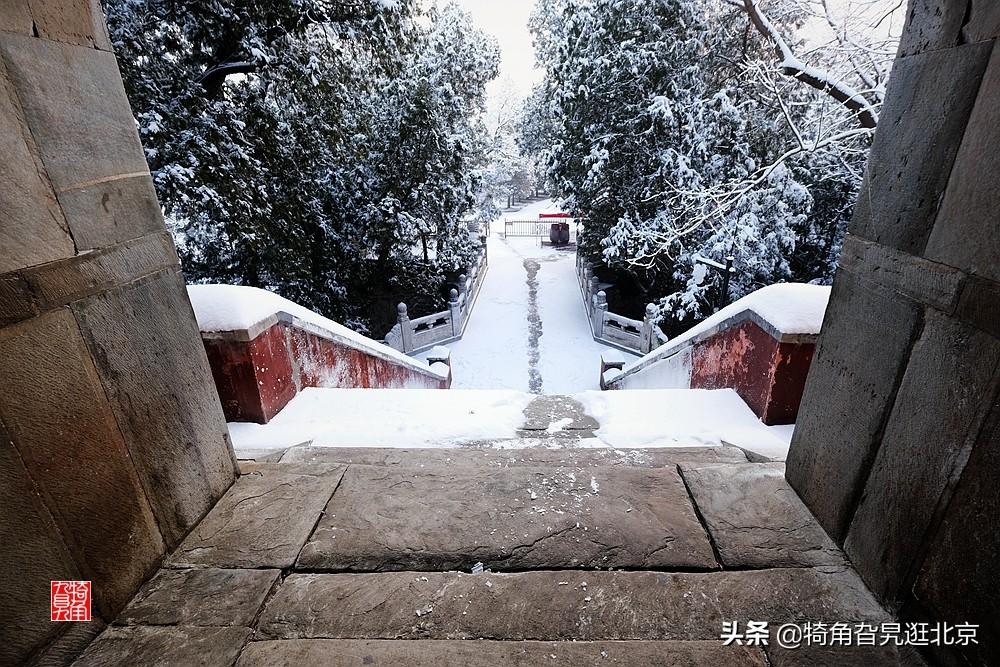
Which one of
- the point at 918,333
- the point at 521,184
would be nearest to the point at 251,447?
the point at 918,333

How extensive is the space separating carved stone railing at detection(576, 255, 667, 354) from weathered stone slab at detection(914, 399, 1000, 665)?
381 inches

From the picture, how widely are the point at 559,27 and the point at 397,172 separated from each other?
20.2ft

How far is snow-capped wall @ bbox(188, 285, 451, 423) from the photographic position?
126 inches

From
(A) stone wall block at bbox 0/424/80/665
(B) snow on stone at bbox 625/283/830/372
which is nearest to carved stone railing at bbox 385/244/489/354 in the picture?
(B) snow on stone at bbox 625/283/830/372

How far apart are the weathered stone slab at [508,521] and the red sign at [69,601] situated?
0.68 meters

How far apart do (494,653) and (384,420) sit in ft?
8.02

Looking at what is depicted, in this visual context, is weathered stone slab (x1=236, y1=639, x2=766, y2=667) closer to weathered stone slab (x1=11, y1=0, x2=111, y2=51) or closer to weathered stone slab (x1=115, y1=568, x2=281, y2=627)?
weathered stone slab (x1=115, y1=568, x2=281, y2=627)

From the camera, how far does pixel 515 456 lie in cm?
A: 298

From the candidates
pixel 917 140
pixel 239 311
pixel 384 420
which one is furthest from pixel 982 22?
pixel 239 311

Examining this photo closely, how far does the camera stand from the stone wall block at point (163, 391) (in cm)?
167

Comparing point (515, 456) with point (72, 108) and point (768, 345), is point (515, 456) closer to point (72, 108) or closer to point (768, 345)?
point (768, 345)

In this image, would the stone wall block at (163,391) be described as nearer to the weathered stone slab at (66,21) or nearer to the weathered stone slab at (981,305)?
the weathered stone slab at (66,21)

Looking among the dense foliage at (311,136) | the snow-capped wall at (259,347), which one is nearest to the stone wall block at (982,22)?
the snow-capped wall at (259,347)

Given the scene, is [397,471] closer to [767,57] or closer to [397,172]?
[397,172]
